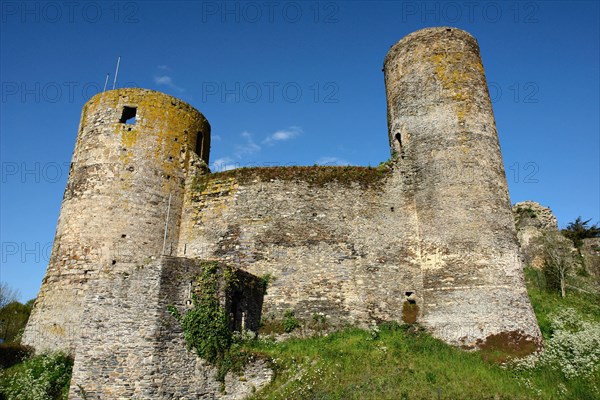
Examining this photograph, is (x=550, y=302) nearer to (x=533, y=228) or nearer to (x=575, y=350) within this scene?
(x=575, y=350)

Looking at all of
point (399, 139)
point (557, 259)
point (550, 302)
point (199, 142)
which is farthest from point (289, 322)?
point (557, 259)

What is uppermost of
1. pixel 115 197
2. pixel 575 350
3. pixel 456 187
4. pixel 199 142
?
pixel 199 142

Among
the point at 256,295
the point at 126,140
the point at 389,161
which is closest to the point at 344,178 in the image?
the point at 389,161

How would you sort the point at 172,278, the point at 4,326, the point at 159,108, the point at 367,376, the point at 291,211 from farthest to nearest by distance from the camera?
1. the point at 4,326
2. the point at 159,108
3. the point at 291,211
4. the point at 172,278
5. the point at 367,376

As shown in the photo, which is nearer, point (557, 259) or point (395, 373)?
point (395, 373)

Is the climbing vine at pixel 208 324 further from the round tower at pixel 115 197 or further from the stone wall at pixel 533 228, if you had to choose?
the stone wall at pixel 533 228

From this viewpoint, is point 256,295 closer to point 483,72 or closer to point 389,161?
point 389,161

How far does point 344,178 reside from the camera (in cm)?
1867

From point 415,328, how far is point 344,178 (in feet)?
20.6

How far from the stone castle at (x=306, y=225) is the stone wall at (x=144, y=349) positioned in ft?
0.20

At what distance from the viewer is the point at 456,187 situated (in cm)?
1706

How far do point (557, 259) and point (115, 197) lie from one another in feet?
71.9

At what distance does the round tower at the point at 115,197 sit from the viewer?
16.1 m

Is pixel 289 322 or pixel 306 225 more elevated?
pixel 306 225
